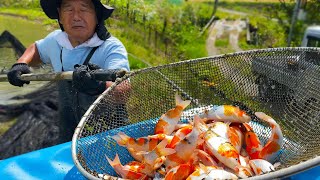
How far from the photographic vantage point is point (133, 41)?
8.30 m

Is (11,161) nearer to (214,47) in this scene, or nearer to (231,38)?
(214,47)

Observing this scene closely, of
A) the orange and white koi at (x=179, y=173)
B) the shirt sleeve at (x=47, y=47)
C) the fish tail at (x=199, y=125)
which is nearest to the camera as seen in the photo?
the orange and white koi at (x=179, y=173)

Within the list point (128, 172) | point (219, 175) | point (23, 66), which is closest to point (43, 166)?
point (128, 172)

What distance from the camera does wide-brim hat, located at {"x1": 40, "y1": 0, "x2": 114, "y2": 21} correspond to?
2.68 meters

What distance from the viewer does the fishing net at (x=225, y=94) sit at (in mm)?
2129

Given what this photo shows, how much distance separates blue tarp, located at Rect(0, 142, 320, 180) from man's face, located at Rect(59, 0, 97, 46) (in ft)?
2.74

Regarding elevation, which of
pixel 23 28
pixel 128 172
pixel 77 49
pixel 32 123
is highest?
pixel 77 49

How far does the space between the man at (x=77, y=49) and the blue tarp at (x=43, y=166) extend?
43cm

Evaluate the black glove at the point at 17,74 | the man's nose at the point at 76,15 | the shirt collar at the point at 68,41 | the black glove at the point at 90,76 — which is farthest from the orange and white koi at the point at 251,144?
the black glove at the point at 17,74

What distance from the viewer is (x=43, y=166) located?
2111 mm

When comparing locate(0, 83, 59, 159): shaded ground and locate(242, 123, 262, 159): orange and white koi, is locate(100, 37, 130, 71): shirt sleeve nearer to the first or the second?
locate(242, 123, 262, 159): orange and white koi

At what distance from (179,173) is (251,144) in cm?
54

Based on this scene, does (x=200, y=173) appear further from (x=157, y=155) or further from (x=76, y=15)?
(x=76, y=15)

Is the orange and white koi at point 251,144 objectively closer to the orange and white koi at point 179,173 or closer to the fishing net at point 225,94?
the fishing net at point 225,94
